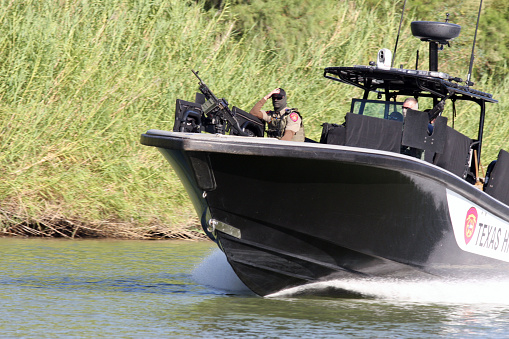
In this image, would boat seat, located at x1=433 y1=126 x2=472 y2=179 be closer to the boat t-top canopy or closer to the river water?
the boat t-top canopy

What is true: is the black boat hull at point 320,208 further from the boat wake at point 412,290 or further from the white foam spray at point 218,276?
the white foam spray at point 218,276

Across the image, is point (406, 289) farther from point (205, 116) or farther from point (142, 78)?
point (142, 78)

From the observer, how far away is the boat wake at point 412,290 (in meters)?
6.65

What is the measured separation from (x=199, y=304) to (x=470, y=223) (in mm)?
2349

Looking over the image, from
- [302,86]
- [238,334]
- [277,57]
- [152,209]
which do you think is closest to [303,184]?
[238,334]

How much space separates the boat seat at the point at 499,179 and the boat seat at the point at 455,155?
0.87 feet

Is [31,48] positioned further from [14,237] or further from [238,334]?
[238,334]

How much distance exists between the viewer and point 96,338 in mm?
5137

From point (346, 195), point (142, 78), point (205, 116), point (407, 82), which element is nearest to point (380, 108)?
point (407, 82)

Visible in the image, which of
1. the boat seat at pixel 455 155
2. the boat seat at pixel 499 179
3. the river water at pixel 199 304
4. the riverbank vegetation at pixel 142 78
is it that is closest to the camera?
the river water at pixel 199 304

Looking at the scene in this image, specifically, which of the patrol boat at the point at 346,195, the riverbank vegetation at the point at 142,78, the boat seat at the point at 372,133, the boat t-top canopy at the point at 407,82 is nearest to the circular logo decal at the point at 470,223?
the patrol boat at the point at 346,195

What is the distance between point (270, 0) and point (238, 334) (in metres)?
10.3

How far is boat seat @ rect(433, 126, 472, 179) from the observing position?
6.76 meters

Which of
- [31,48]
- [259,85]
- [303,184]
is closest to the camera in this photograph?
[303,184]
